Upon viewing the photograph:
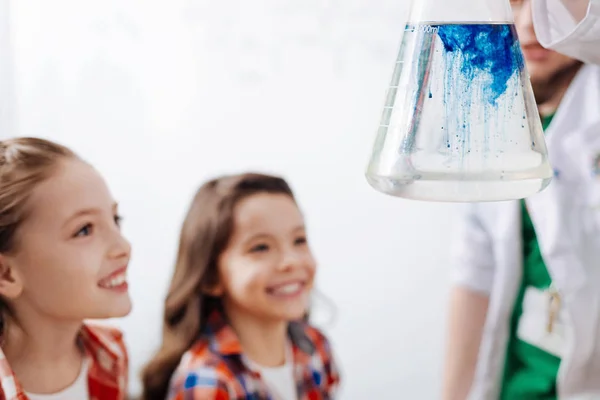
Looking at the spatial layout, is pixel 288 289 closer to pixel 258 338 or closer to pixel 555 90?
pixel 258 338

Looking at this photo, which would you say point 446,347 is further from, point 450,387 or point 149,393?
point 149,393

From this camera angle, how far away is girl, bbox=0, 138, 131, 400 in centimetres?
77

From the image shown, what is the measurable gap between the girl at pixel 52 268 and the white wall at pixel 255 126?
103mm

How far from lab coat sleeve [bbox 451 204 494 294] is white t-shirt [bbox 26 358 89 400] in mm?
637

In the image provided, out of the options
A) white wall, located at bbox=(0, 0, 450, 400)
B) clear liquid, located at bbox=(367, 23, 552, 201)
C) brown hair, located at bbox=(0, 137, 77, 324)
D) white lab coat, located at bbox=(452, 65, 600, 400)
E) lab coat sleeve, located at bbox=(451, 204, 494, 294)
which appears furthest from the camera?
lab coat sleeve, located at bbox=(451, 204, 494, 294)

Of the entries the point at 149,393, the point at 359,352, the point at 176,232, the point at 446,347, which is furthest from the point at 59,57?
the point at 446,347

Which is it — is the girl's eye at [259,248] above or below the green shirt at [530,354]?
above

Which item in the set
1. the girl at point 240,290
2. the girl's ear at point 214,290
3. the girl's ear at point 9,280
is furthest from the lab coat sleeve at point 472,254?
the girl's ear at point 9,280

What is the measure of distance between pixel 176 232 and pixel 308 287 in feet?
0.58

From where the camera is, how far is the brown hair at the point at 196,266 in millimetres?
1004

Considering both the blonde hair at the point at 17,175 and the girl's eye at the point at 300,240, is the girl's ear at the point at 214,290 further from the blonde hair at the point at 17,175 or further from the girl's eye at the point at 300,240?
the blonde hair at the point at 17,175

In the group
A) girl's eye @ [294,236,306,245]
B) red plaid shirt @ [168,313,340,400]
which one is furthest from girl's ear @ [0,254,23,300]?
girl's eye @ [294,236,306,245]

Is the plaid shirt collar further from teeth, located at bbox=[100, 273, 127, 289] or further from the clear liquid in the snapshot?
the clear liquid

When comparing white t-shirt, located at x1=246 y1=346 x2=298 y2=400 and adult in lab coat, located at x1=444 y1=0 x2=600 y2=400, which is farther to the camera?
adult in lab coat, located at x1=444 y1=0 x2=600 y2=400
